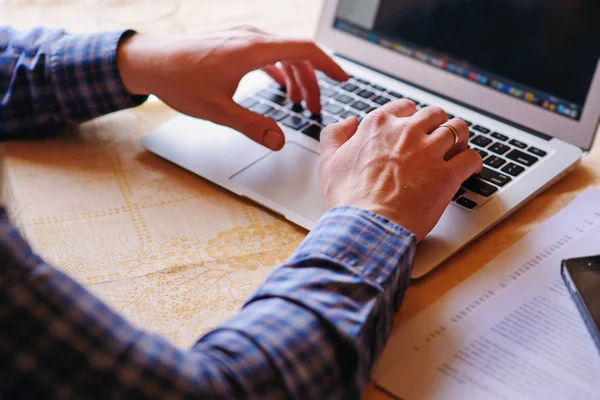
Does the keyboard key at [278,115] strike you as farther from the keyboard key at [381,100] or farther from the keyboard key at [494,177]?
the keyboard key at [494,177]

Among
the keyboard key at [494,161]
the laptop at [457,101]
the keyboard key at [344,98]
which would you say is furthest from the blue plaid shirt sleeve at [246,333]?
the keyboard key at [344,98]

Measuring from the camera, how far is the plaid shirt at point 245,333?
0.46m

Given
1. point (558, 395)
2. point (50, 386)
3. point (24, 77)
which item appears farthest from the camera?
point (24, 77)

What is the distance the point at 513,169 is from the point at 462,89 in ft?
0.58

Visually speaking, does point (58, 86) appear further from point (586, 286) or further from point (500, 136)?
point (586, 286)

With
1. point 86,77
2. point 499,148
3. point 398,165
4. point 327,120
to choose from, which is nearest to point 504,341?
point 398,165

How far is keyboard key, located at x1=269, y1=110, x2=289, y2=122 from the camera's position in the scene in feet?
3.22

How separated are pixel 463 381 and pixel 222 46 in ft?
1.73

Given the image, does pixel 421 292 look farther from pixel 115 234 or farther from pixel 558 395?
pixel 115 234

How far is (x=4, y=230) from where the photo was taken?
470 millimetres

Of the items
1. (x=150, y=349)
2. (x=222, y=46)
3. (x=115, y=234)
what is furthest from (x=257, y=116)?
(x=150, y=349)

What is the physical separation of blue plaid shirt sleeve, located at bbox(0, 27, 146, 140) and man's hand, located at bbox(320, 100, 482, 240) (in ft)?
1.07

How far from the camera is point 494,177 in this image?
0.85m

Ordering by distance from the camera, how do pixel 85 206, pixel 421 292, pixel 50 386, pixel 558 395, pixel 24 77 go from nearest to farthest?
pixel 50 386 → pixel 558 395 → pixel 421 292 → pixel 85 206 → pixel 24 77
